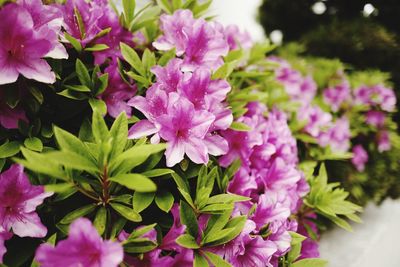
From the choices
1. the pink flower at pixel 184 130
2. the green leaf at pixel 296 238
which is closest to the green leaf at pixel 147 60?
the pink flower at pixel 184 130

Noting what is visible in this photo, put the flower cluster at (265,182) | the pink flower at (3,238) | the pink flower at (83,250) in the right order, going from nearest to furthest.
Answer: the pink flower at (83,250)
the pink flower at (3,238)
the flower cluster at (265,182)

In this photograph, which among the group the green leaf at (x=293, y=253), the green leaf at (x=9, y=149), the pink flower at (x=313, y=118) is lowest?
the pink flower at (x=313, y=118)

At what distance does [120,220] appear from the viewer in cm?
96

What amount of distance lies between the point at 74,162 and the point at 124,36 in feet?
2.36

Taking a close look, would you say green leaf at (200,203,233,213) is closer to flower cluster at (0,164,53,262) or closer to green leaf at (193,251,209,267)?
green leaf at (193,251,209,267)

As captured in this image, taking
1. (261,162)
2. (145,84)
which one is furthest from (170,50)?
(261,162)

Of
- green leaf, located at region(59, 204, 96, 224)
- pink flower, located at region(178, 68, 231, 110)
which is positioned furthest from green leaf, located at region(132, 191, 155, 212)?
pink flower, located at region(178, 68, 231, 110)

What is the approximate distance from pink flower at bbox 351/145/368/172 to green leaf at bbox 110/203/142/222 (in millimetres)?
1892

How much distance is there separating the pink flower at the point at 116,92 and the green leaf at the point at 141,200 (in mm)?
351

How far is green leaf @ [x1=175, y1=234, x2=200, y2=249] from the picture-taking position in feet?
2.98

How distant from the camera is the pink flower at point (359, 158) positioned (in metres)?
2.31

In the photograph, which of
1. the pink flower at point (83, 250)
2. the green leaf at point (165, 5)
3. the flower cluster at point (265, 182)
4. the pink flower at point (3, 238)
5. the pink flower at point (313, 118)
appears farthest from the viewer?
the pink flower at point (313, 118)

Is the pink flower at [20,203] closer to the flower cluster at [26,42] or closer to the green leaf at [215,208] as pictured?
the flower cluster at [26,42]

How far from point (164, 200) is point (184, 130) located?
23 cm
